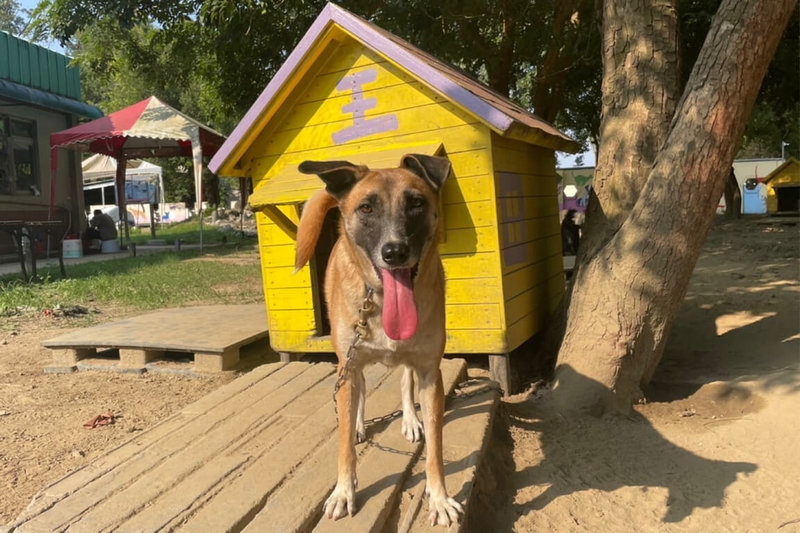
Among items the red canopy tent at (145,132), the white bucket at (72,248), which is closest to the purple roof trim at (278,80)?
the red canopy tent at (145,132)

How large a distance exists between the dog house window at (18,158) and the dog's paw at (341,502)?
15.3 meters

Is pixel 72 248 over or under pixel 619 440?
over

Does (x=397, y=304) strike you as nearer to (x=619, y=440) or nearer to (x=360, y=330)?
(x=360, y=330)

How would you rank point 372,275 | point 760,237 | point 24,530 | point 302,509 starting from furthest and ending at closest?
point 760,237 < point 372,275 < point 302,509 < point 24,530

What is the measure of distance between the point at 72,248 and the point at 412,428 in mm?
14811

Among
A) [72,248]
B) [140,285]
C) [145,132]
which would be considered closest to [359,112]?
[140,285]

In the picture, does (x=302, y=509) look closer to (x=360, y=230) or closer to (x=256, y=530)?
(x=256, y=530)

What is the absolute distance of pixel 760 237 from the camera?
14.2 metres

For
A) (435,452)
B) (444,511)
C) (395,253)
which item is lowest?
(444,511)

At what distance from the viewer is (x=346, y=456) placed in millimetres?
2594

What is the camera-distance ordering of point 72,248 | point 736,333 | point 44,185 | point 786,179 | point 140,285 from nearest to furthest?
point 736,333 < point 140,285 < point 72,248 < point 44,185 < point 786,179

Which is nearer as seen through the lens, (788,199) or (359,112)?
(359,112)

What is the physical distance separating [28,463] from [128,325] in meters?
2.70

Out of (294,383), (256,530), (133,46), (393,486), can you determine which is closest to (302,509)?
(256,530)
